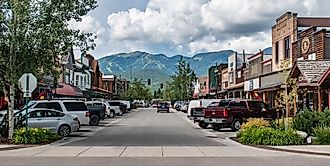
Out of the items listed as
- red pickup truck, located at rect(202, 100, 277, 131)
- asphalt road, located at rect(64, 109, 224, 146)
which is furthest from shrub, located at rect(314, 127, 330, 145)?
red pickup truck, located at rect(202, 100, 277, 131)

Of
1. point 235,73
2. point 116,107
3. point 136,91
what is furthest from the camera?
point 136,91

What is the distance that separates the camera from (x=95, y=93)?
289ft

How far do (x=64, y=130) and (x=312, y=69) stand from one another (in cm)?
→ 1422

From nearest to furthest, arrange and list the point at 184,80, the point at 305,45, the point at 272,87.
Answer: the point at 305,45, the point at 272,87, the point at 184,80

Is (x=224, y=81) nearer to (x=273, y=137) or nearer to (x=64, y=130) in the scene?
(x=64, y=130)

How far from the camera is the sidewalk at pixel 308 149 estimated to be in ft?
58.5

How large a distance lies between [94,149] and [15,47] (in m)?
5.76

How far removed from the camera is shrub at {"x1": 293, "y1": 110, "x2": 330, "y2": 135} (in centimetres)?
2377

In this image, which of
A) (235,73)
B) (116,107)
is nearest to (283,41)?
(116,107)

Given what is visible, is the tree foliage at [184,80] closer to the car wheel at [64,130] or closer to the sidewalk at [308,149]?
the car wheel at [64,130]

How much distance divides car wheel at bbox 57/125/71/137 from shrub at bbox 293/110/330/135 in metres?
11.0

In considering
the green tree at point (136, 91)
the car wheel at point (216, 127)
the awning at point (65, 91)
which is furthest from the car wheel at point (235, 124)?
the green tree at point (136, 91)

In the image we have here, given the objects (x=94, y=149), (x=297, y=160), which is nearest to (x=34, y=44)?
(x=94, y=149)

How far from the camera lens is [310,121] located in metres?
24.4
